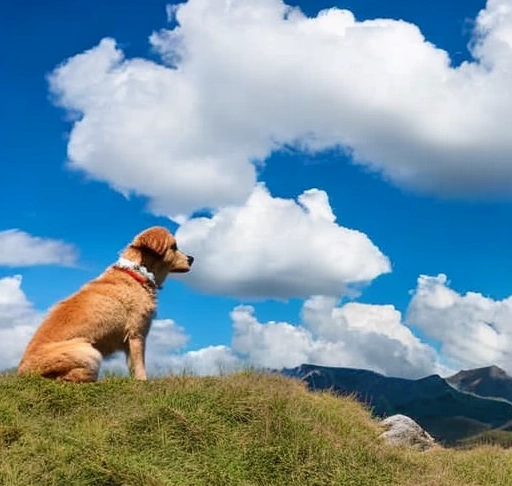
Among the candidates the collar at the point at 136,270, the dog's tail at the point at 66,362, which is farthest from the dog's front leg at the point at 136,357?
the collar at the point at 136,270

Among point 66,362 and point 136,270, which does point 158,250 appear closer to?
point 136,270

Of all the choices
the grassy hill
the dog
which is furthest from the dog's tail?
the grassy hill

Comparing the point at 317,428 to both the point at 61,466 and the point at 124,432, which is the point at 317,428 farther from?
the point at 61,466

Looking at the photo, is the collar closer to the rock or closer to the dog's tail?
the dog's tail

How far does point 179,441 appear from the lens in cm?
957

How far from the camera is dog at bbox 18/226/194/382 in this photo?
11625mm

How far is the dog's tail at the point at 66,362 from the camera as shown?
37.8 ft

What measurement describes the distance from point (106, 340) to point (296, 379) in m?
A: 7.49

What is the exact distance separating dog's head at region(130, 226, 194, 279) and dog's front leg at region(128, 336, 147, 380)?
1541mm

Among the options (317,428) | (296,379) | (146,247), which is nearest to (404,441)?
(296,379)

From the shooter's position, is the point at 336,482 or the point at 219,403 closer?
the point at 336,482

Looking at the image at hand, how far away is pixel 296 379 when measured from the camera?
18672 millimetres

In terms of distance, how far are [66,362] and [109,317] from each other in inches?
45.4

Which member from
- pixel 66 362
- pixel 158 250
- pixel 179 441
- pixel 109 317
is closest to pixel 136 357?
pixel 109 317
